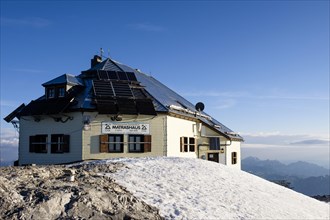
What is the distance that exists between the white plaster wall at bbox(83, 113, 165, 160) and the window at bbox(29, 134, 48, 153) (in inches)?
172

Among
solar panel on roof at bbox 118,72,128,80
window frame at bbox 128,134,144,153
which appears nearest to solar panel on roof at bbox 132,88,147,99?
solar panel on roof at bbox 118,72,128,80

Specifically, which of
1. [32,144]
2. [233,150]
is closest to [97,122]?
[32,144]

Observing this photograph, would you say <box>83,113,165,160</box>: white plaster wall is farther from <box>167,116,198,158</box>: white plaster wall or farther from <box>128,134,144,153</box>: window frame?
<box>167,116,198,158</box>: white plaster wall

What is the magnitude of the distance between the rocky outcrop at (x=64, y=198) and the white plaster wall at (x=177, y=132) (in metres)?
13.2

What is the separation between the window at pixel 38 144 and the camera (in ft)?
92.8

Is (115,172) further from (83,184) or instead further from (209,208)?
(209,208)

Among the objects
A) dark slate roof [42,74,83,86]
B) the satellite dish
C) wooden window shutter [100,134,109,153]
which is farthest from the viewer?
the satellite dish

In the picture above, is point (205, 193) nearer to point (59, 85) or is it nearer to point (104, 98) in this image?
point (104, 98)

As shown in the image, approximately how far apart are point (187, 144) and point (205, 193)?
50.4 feet

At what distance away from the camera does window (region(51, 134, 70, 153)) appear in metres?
26.8

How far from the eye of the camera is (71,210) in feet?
38.2

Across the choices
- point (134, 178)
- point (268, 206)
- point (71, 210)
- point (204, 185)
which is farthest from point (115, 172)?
point (268, 206)

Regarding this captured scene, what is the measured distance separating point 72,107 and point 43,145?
15.0 ft

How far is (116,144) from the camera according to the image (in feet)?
88.8
